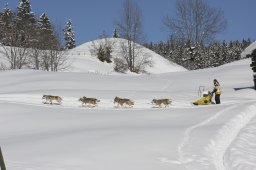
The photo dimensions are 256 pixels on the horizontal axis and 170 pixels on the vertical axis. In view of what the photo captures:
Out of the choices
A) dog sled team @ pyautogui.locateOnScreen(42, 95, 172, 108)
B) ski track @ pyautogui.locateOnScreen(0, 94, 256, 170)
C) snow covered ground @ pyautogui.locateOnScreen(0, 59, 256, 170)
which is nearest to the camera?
snow covered ground @ pyautogui.locateOnScreen(0, 59, 256, 170)

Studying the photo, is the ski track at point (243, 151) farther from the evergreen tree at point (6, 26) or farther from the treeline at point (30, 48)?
the evergreen tree at point (6, 26)

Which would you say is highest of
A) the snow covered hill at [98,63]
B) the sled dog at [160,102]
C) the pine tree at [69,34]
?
the pine tree at [69,34]

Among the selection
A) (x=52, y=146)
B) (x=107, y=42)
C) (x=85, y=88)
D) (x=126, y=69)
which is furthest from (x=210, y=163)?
(x=107, y=42)

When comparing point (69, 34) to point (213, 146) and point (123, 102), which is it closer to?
point (123, 102)

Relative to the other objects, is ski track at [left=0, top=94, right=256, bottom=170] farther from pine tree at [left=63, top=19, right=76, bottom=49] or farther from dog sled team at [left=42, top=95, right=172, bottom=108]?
pine tree at [left=63, top=19, right=76, bottom=49]

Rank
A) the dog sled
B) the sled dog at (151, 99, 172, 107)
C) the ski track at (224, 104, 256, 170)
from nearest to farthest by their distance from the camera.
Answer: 1. the ski track at (224, 104, 256, 170)
2. the sled dog at (151, 99, 172, 107)
3. the dog sled

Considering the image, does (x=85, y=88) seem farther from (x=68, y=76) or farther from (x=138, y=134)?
(x=138, y=134)

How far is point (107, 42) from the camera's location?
193 ft

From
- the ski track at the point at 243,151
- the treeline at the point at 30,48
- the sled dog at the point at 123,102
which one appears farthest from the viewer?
the treeline at the point at 30,48

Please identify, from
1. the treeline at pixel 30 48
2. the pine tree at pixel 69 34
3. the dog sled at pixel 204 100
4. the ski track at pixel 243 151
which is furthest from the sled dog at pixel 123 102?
the pine tree at pixel 69 34

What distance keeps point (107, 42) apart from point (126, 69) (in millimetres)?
6974

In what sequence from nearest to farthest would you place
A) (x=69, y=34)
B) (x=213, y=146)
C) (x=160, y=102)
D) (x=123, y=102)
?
(x=213, y=146)
(x=123, y=102)
(x=160, y=102)
(x=69, y=34)

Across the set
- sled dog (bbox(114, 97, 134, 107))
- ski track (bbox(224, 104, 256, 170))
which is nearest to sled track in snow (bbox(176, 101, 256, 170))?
ski track (bbox(224, 104, 256, 170))

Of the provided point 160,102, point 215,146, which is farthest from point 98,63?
point 215,146
